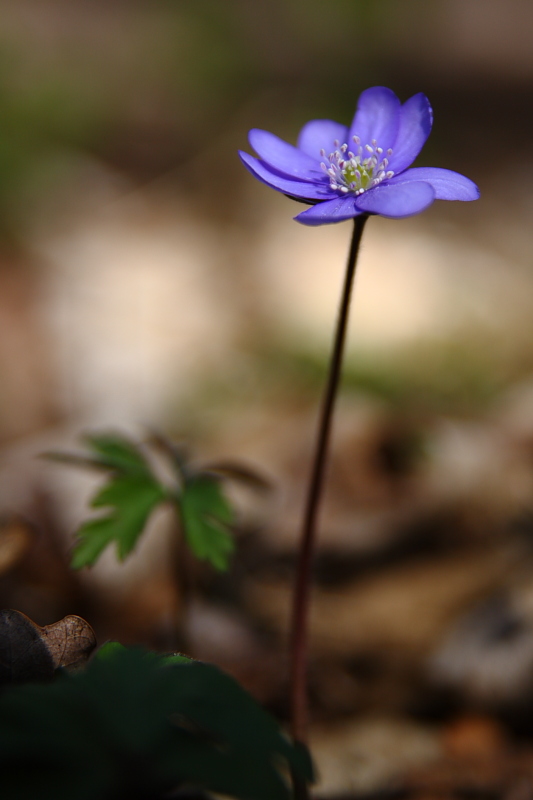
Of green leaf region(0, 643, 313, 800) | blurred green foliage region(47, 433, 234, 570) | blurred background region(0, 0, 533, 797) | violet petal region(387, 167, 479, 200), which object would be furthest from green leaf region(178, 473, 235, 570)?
violet petal region(387, 167, 479, 200)

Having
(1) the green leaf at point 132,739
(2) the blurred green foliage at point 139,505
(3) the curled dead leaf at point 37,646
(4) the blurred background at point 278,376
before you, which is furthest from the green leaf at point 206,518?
(1) the green leaf at point 132,739

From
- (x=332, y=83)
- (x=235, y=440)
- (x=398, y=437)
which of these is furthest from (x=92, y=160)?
(x=398, y=437)

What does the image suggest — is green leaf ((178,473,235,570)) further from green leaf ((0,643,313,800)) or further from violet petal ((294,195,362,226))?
violet petal ((294,195,362,226))

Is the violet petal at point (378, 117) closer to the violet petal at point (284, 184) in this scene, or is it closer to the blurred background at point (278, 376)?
the violet petal at point (284, 184)

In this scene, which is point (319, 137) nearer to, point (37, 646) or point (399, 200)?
point (399, 200)

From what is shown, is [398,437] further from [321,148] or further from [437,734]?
[321,148]
